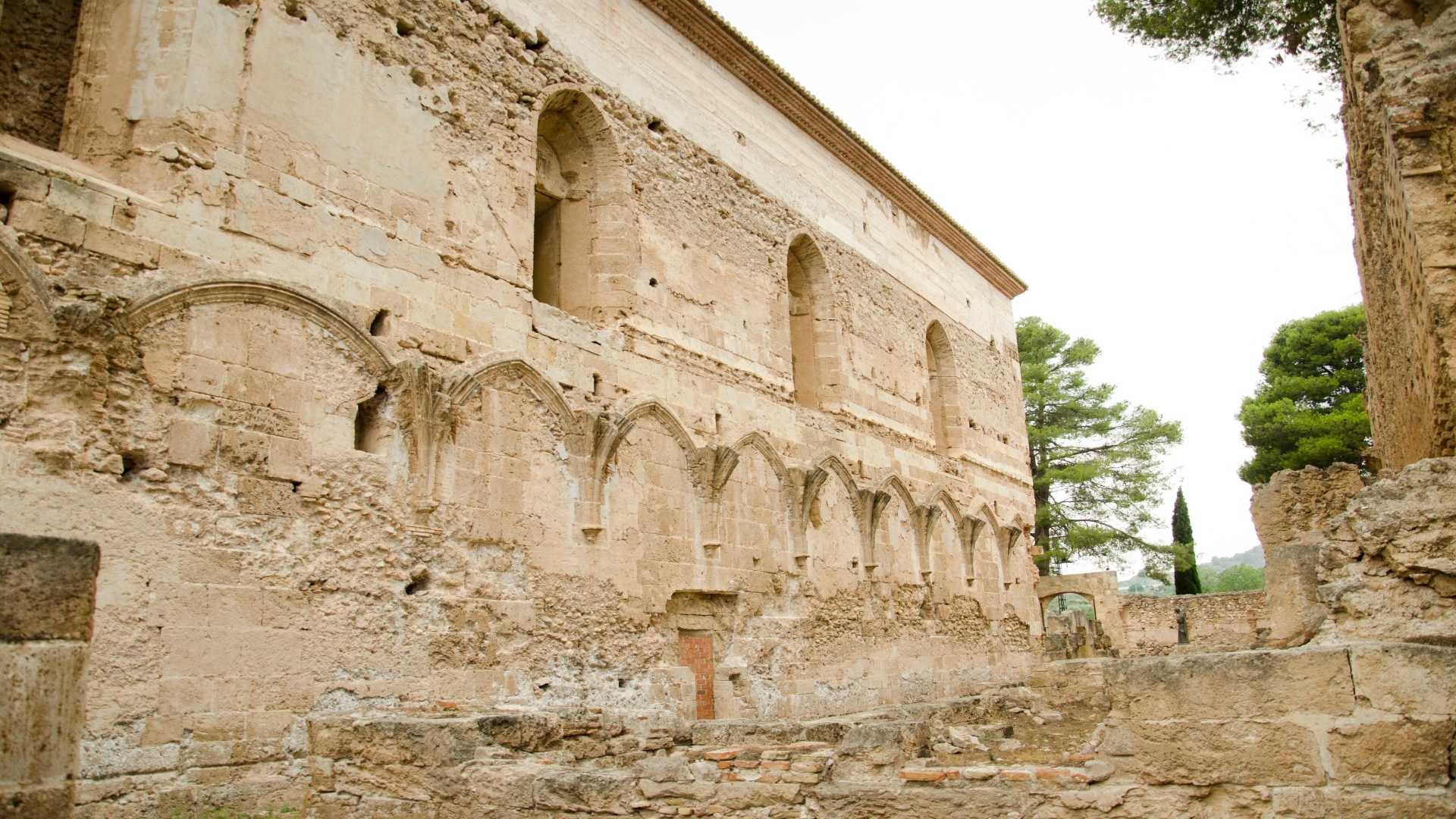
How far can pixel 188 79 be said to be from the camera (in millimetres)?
6223

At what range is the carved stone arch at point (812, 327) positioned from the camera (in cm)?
1262

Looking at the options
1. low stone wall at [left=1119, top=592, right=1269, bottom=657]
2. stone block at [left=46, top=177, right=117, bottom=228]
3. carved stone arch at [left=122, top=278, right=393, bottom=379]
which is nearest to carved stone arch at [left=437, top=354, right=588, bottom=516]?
carved stone arch at [left=122, top=278, right=393, bottom=379]

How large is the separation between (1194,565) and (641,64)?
25.0m

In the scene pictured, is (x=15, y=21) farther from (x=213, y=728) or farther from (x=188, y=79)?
(x=213, y=728)

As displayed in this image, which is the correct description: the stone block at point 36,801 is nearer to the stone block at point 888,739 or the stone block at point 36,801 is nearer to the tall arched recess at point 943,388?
the stone block at point 888,739

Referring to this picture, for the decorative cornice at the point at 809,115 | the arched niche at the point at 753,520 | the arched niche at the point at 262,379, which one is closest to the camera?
the arched niche at the point at 262,379

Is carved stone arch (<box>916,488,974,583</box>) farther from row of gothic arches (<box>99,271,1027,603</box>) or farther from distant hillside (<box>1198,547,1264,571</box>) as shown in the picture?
distant hillside (<box>1198,547,1264,571</box>)

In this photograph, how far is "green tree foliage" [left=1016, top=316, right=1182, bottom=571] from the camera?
27078 millimetres

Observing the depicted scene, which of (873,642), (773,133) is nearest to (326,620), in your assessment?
(873,642)

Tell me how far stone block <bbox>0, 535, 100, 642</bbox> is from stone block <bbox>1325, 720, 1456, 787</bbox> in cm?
387

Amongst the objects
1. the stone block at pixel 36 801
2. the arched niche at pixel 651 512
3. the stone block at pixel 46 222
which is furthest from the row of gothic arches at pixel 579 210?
the stone block at pixel 36 801

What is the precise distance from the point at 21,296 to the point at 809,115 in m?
9.65

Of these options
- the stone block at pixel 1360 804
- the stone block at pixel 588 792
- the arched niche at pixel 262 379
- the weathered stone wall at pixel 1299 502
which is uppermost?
the arched niche at pixel 262 379

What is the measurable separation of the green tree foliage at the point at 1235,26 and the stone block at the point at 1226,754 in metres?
9.84
